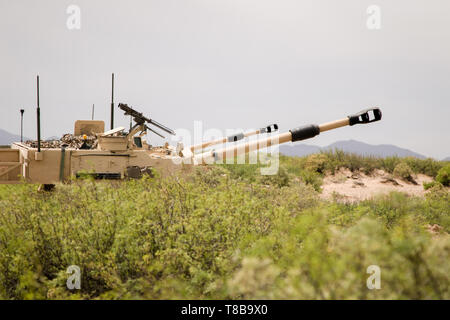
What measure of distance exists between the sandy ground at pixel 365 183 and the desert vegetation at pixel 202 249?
31.9 ft

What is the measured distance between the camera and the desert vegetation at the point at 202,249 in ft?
7.87

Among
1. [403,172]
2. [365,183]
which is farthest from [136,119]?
[403,172]

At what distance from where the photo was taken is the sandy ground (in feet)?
49.1

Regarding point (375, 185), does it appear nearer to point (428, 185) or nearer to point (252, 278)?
point (428, 185)

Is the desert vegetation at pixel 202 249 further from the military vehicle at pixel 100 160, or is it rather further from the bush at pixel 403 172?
the bush at pixel 403 172

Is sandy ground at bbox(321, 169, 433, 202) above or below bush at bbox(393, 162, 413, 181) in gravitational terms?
below

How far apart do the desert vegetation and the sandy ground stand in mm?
9731

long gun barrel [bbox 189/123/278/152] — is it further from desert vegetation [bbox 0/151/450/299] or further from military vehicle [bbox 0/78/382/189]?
desert vegetation [bbox 0/151/450/299]

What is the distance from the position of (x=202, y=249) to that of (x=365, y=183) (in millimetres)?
14271

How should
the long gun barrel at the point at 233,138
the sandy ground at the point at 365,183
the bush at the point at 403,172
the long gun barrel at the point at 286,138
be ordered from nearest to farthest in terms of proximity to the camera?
the long gun barrel at the point at 286,138 → the long gun barrel at the point at 233,138 → the sandy ground at the point at 365,183 → the bush at the point at 403,172

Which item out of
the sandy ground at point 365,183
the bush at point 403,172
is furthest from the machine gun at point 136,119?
the bush at point 403,172

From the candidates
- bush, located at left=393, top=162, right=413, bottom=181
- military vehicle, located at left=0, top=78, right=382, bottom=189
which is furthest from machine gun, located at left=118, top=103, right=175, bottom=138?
bush, located at left=393, top=162, right=413, bottom=181
